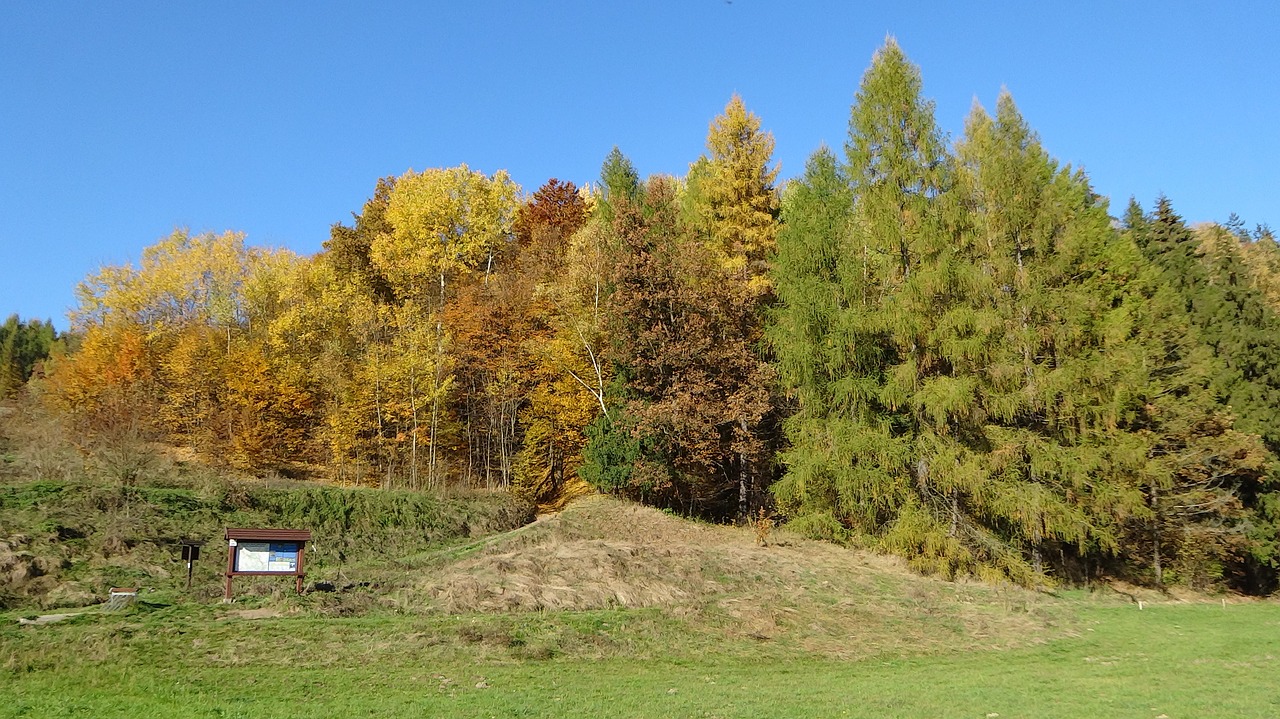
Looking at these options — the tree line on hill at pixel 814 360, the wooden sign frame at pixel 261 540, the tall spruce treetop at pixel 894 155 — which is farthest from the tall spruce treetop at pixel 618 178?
the wooden sign frame at pixel 261 540

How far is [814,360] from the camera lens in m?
26.5

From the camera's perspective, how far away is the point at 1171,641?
57.3ft

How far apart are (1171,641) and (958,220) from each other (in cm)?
1310

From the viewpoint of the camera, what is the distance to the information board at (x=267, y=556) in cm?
1566

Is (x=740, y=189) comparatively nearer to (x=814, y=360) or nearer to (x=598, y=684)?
(x=814, y=360)

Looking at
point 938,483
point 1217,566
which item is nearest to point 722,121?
point 938,483

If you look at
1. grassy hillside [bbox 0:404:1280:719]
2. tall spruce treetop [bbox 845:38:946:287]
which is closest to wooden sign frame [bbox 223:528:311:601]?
grassy hillside [bbox 0:404:1280:719]

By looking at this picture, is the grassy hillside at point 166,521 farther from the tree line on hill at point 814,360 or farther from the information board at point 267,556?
the tree line on hill at point 814,360

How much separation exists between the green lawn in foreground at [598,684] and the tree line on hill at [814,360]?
9591 millimetres

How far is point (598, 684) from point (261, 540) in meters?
8.36

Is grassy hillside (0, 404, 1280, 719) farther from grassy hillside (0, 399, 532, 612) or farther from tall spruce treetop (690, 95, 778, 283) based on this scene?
tall spruce treetop (690, 95, 778, 283)

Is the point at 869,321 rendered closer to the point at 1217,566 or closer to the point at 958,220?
the point at 958,220

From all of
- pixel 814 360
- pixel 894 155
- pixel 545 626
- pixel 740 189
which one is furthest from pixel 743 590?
pixel 740 189

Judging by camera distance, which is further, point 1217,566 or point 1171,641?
point 1217,566
